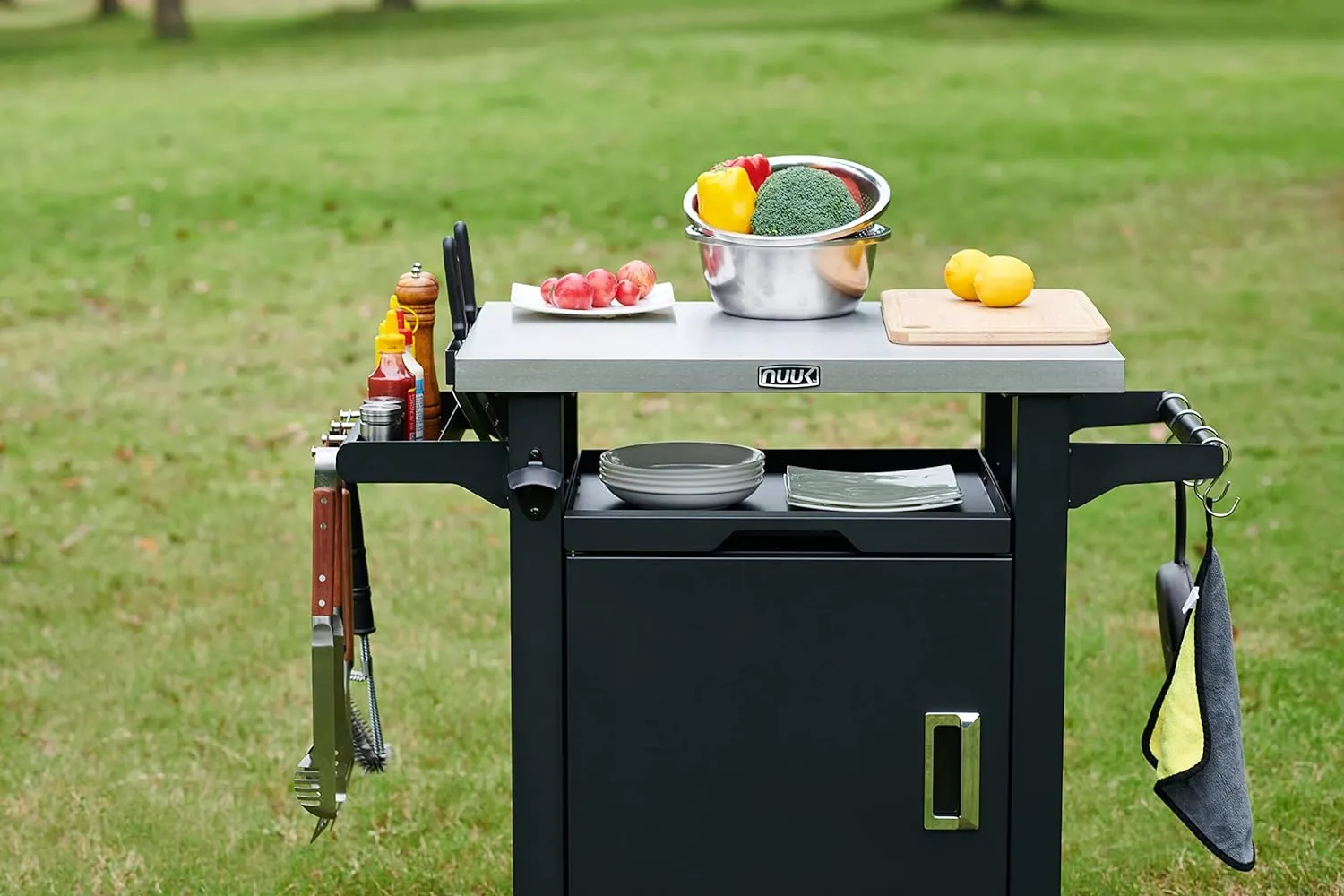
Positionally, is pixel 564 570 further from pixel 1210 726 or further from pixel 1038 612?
pixel 1210 726

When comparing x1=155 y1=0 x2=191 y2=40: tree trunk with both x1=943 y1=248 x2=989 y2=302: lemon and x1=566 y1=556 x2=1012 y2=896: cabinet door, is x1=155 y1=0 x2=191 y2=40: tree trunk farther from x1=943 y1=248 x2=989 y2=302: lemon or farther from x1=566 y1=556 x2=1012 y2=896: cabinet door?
x1=566 y1=556 x2=1012 y2=896: cabinet door

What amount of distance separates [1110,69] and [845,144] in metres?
4.31

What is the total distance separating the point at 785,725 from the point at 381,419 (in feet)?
2.51

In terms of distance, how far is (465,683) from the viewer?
14.5 feet

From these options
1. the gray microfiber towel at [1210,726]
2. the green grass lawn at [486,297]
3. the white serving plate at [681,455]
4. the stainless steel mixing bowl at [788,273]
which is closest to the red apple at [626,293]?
the stainless steel mixing bowl at [788,273]

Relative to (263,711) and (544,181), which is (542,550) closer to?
(263,711)

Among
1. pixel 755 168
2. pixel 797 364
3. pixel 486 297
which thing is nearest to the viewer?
pixel 797 364

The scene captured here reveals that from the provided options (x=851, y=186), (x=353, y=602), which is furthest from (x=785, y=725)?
(x=851, y=186)

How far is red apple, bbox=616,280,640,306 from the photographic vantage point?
9.96 feet

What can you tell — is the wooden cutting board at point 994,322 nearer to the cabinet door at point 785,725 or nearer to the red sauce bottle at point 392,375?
the cabinet door at point 785,725

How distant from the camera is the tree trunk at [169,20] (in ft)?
67.1

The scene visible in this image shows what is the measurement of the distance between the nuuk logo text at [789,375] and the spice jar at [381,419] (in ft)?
1.91

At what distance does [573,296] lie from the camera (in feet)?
9.78

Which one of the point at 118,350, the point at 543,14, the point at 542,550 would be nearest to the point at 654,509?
the point at 542,550
